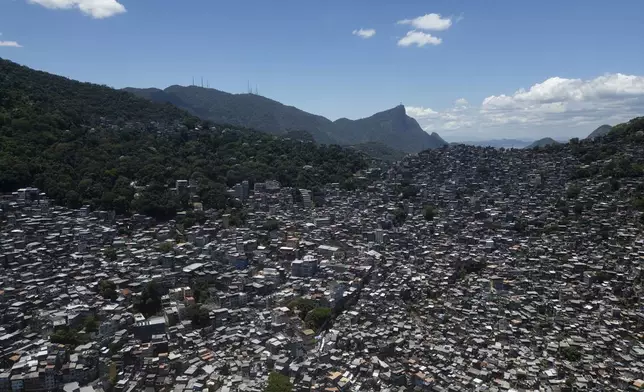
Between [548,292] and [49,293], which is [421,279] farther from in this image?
[49,293]

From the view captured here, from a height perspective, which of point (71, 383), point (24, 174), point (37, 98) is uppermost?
point (37, 98)

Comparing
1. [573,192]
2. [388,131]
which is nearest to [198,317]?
[573,192]

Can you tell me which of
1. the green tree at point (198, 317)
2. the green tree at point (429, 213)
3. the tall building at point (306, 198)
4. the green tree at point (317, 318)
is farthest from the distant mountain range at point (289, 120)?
the green tree at point (317, 318)

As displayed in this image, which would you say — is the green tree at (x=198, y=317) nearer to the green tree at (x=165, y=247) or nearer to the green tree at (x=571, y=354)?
the green tree at (x=165, y=247)

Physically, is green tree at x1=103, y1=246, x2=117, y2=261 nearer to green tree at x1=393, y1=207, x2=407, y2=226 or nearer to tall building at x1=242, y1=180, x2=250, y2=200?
tall building at x1=242, y1=180, x2=250, y2=200

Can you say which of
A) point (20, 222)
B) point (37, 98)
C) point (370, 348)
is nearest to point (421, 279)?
point (370, 348)
